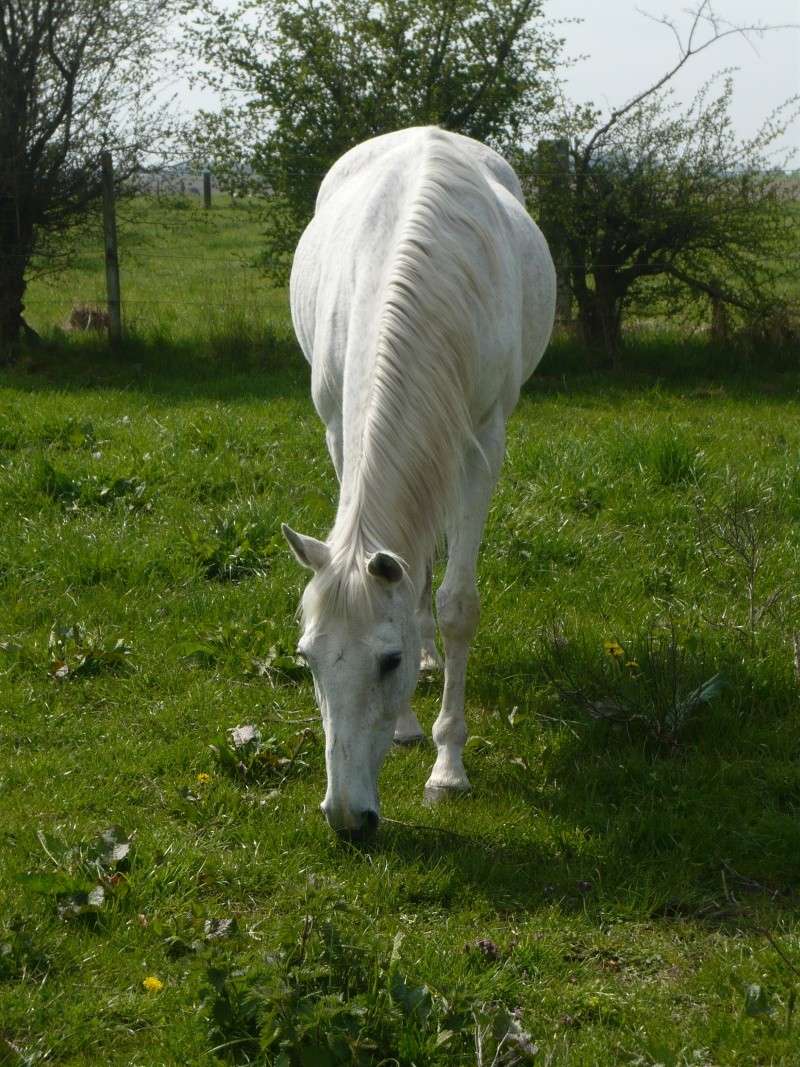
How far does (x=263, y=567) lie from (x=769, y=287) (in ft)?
21.2

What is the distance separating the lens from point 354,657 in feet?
10.1

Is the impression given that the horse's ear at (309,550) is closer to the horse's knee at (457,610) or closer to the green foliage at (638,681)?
the horse's knee at (457,610)

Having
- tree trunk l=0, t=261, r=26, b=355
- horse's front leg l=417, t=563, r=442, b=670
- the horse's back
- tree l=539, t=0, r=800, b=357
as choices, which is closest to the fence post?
tree l=539, t=0, r=800, b=357

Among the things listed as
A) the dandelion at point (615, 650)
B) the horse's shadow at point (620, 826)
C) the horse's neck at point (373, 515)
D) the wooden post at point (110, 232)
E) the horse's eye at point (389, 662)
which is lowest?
the horse's shadow at point (620, 826)

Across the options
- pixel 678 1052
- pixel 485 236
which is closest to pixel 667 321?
pixel 485 236

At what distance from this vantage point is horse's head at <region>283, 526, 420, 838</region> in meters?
3.05

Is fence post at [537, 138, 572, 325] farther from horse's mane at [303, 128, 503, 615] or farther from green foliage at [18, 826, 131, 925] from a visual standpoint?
green foliage at [18, 826, 131, 925]

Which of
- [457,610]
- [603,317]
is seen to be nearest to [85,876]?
[457,610]

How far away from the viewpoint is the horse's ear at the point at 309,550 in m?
3.08

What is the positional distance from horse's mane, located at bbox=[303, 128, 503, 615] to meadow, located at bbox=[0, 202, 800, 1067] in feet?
2.93

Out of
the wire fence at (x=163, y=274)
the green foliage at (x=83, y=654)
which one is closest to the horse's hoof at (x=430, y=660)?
the green foliage at (x=83, y=654)

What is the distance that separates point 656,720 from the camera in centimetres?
401

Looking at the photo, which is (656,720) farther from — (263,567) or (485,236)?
(263,567)

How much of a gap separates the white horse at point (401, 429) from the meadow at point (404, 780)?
38 centimetres
